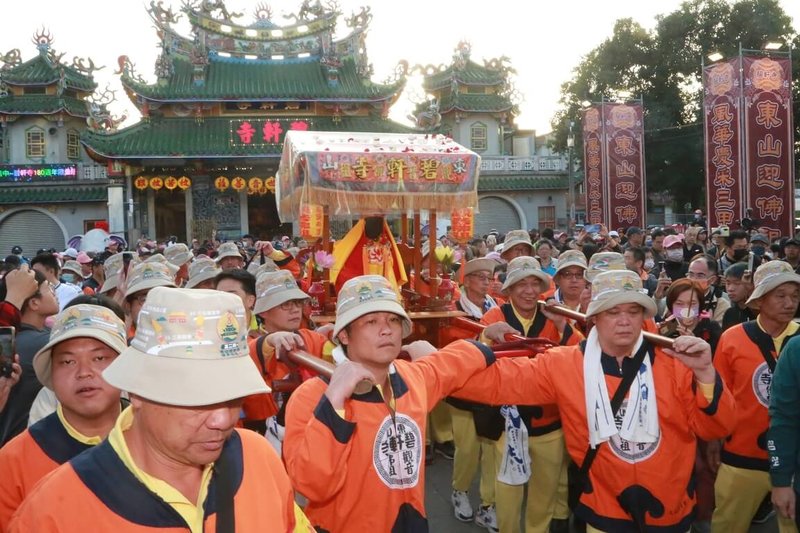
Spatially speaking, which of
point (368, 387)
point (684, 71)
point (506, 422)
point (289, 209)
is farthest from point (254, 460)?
point (684, 71)

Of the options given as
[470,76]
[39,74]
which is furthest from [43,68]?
[470,76]

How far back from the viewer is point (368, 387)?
95.0 inches

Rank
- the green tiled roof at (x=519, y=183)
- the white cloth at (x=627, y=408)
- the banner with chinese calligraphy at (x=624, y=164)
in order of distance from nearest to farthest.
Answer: the white cloth at (x=627, y=408)
the banner with chinese calligraphy at (x=624, y=164)
the green tiled roof at (x=519, y=183)

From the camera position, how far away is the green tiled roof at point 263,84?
2495cm

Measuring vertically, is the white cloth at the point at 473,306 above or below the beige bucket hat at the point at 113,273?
below

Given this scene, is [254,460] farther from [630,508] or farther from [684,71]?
[684,71]

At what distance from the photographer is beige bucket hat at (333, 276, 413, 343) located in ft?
9.16

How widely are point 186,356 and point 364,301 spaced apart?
1.21 metres

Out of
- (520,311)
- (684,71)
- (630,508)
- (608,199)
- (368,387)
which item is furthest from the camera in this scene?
(684,71)

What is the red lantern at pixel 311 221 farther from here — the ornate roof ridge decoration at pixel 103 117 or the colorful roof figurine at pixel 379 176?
the ornate roof ridge decoration at pixel 103 117

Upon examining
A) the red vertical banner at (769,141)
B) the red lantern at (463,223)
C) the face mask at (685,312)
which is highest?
the red vertical banner at (769,141)

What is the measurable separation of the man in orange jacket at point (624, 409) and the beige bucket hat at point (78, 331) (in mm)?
1568

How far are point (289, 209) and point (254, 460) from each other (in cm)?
598

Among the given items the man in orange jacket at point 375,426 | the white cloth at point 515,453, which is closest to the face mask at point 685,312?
the white cloth at point 515,453
